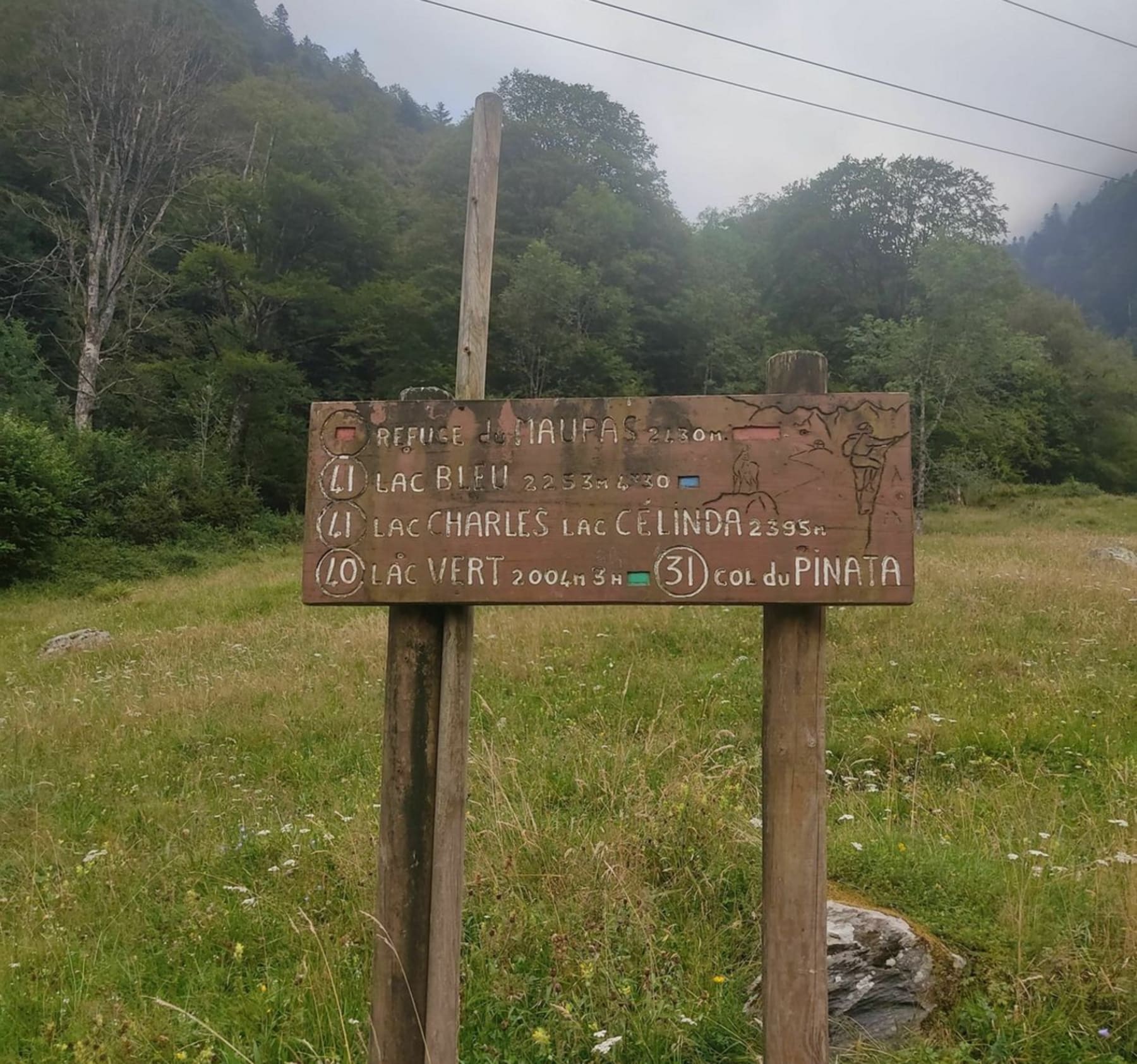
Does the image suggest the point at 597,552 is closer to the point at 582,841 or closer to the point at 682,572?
the point at 682,572

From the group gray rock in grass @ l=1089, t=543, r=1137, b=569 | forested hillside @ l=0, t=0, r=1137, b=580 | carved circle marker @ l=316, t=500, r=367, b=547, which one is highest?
forested hillside @ l=0, t=0, r=1137, b=580

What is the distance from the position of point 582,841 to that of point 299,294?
79.0ft

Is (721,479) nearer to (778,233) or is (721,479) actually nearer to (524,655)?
(524,655)

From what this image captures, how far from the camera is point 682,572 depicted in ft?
6.13

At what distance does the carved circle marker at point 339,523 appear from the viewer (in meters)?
1.98

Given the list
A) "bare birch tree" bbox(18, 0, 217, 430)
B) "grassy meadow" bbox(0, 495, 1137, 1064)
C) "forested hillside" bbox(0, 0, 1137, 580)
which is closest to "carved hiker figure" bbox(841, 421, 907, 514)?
"grassy meadow" bbox(0, 495, 1137, 1064)

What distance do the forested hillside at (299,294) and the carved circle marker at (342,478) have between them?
55.3 ft

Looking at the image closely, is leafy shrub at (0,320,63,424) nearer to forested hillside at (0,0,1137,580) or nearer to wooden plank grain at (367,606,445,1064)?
forested hillside at (0,0,1137,580)

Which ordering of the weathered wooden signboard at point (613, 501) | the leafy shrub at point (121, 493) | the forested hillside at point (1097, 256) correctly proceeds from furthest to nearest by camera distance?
the forested hillside at point (1097, 256), the leafy shrub at point (121, 493), the weathered wooden signboard at point (613, 501)

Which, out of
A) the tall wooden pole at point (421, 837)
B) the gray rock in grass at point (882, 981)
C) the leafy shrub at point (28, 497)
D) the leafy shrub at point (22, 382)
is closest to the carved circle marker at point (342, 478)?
the tall wooden pole at point (421, 837)

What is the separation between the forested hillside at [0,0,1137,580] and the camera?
2075cm

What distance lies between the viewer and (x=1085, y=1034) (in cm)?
216

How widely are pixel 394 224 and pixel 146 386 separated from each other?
37.6 feet

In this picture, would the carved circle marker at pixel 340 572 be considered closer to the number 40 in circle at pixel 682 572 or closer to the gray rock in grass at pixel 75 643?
the number 40 in circle at pixel 682 572
